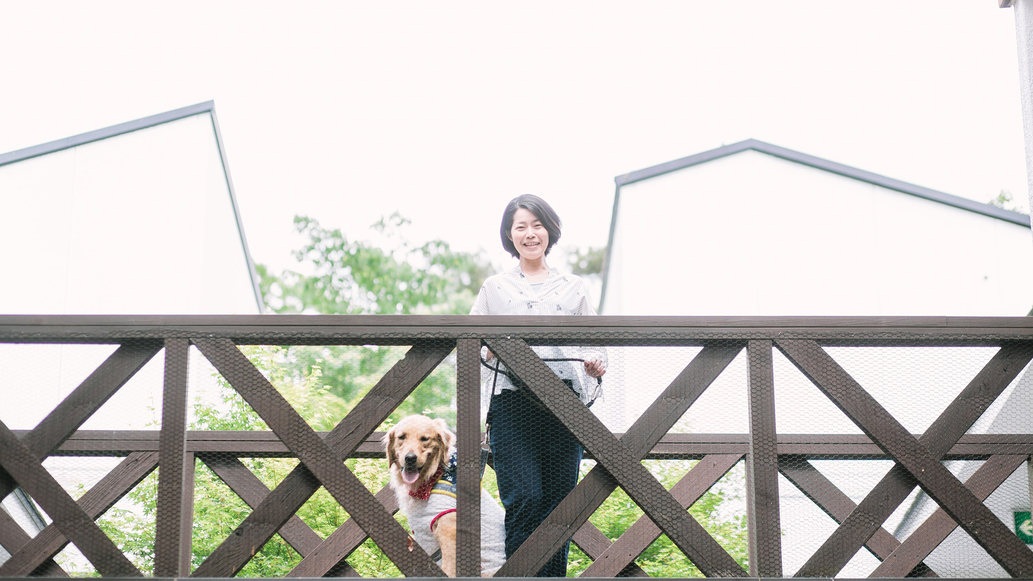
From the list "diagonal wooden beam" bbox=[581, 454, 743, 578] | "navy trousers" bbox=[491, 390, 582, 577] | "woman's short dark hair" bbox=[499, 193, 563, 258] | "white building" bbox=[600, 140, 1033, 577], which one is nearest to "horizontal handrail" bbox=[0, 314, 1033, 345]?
"navy trousers" bbox=[491, 390, 582, 577]

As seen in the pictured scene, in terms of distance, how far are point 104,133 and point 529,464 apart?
8.10 metres

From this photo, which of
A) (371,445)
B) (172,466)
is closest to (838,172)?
(371,445)

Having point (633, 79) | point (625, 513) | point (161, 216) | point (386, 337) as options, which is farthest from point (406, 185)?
point (386, 337)

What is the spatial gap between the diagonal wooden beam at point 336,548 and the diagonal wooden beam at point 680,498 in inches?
41.1

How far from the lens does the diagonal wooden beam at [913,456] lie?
2902 millimetres

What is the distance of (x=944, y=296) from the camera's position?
10.1m

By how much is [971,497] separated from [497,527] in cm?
166

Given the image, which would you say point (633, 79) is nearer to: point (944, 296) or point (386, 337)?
point (944, 296)

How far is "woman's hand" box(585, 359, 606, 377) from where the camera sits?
3025mm

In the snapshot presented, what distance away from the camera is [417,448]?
11.9 feet

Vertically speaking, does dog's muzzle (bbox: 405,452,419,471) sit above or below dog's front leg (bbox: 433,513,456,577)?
above

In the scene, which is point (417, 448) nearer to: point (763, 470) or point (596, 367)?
point (596, 367)

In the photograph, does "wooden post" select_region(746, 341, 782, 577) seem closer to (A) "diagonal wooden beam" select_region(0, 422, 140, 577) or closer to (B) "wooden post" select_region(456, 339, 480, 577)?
(B) "wooden post" select_region(456, 339, 480, 577)

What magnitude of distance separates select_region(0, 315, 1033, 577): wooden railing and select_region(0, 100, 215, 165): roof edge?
665 centimetres
